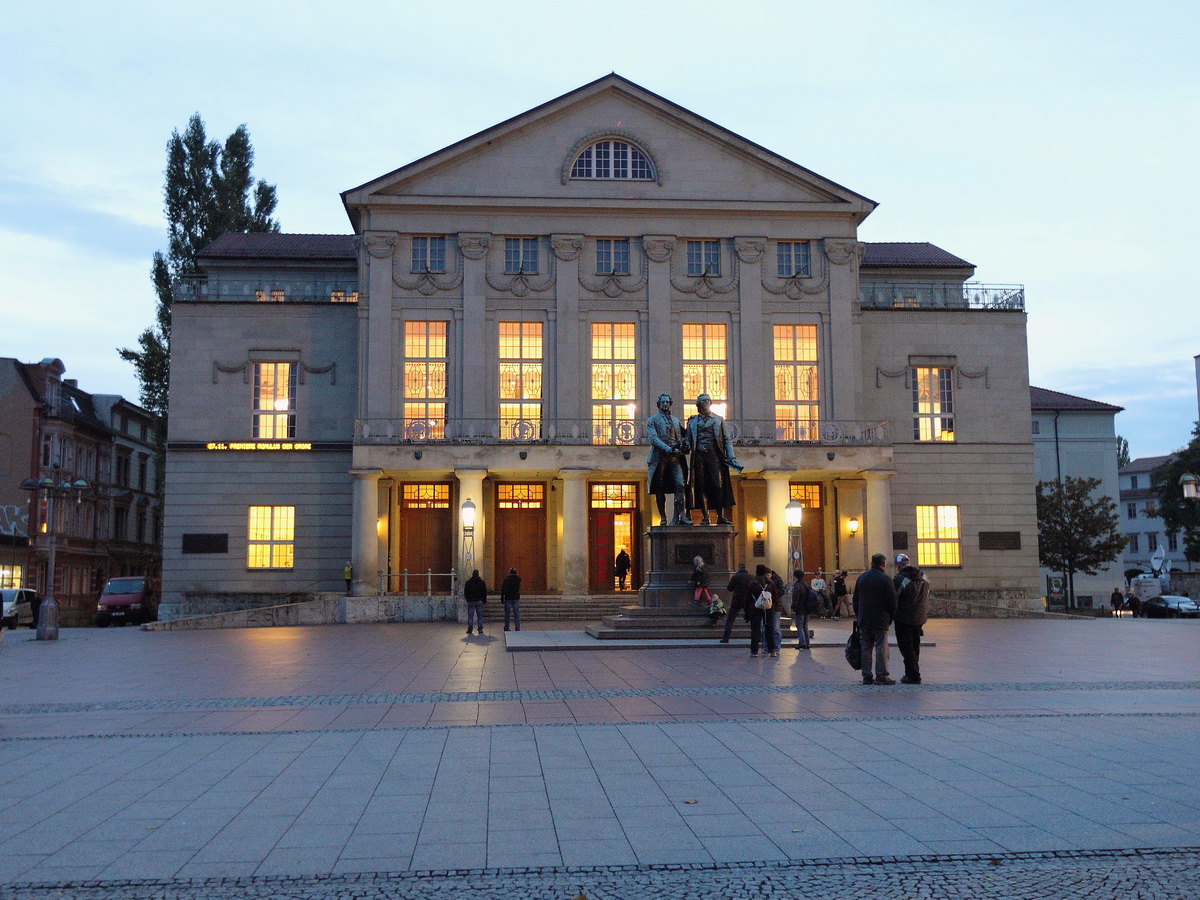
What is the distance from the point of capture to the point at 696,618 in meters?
24.0

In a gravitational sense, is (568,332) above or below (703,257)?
below

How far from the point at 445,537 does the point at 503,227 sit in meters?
12.0

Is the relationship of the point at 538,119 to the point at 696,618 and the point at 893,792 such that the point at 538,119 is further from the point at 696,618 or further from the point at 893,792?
the point at 893,792

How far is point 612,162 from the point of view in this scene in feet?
143

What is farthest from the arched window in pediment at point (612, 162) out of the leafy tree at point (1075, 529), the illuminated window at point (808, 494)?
the leafy tree at point (1075, 529)

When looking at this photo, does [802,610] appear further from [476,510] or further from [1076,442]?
[1076,442]

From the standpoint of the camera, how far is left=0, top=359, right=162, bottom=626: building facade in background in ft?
195

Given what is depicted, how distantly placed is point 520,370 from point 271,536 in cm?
1150

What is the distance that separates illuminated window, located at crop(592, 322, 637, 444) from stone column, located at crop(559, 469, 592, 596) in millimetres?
2748

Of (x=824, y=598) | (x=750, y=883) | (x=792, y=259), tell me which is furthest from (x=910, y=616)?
(x=792, y=259)

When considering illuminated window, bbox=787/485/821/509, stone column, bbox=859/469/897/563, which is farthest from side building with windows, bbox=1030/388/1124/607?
stone column, bbox=859/469/897/563

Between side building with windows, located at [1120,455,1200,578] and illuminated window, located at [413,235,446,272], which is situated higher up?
illuminated window, located at [413,235,446,272]

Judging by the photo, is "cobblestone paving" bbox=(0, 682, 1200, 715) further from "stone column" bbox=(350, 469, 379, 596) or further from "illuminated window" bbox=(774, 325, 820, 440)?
"illuminated window" bbox=(774, 325, 820, 440)

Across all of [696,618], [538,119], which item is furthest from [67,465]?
[696,618]
